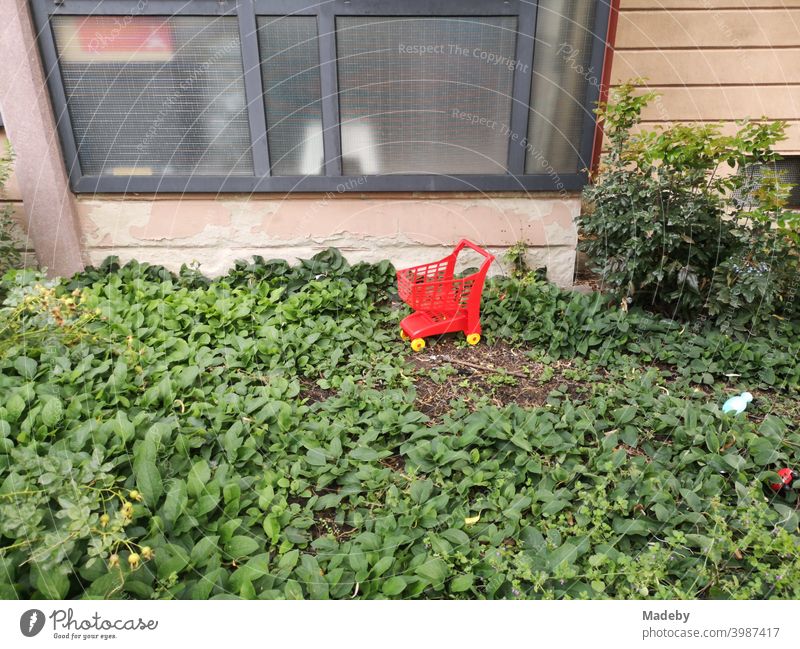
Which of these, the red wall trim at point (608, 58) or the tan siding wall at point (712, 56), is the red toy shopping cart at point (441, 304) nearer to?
the red wall trim at point (608, 58)

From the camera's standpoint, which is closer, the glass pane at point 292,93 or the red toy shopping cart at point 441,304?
the red toy shopping cart at point 441,304

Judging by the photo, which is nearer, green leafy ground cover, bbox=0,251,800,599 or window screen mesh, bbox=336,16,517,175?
green leafy ground cover, bbox=0,251,800,599

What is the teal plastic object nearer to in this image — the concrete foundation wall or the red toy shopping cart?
the red toy shopping cart

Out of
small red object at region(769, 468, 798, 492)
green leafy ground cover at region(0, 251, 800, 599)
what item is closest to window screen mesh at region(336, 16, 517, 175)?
green leafy ground cover at region(0, 251, 800, 599)

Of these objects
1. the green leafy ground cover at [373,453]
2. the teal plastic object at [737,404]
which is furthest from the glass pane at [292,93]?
the teal plastic object at [737,404]

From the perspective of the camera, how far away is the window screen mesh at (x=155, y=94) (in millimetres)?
3779

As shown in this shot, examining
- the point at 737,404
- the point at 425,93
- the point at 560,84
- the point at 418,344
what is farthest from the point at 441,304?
the point at 560,84

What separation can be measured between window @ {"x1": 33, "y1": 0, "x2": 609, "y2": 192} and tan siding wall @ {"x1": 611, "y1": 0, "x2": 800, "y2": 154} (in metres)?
0.82

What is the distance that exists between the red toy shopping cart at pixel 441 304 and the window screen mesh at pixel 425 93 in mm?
964

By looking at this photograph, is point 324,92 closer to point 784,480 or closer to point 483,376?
point 483,376

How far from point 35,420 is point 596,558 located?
2.46 metres

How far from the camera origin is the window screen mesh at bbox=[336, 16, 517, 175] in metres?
3.81

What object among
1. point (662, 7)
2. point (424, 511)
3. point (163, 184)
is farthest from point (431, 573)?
point (662, 7)
